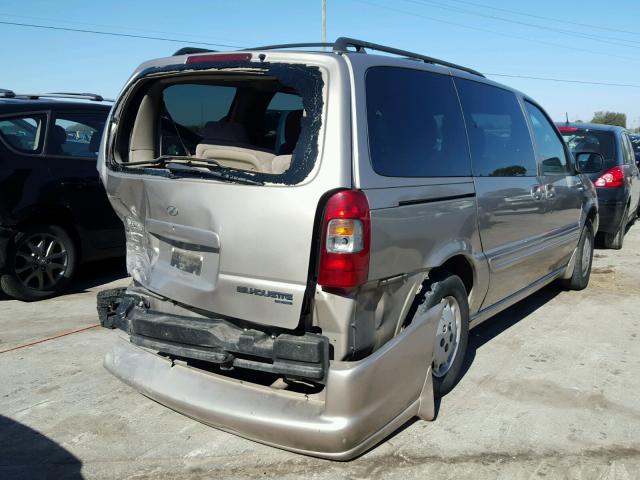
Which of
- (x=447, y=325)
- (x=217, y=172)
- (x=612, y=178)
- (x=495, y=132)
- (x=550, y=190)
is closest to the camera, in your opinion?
(x=217, y=172)

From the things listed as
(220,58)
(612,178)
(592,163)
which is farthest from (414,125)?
(612,178)

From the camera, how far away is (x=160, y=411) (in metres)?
3.68

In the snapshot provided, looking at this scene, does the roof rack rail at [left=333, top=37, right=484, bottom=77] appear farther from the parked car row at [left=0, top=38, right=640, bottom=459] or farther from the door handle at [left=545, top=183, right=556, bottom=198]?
the door handle at [left=545, top=183, right=556, bottom=198]

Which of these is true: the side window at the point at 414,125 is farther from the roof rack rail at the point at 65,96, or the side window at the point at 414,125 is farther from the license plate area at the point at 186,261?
the roof rack rail at the point at 65,96

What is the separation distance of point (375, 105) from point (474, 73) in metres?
1.63

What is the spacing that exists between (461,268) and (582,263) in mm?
3103

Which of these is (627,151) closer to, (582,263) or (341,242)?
(582,263)

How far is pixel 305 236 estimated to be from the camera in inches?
109

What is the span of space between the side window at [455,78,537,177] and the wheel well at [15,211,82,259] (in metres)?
4.03

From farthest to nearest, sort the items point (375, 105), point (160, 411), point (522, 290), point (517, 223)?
point (522, 290)
point (517, 223)
point (160, 411)
point (375, 105)

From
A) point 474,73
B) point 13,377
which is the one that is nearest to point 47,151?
point 13,377

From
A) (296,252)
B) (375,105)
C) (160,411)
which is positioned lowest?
(160,411)

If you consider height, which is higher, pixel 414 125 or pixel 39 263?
pixel 414 125

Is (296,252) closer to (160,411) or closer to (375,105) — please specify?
(375,105)
